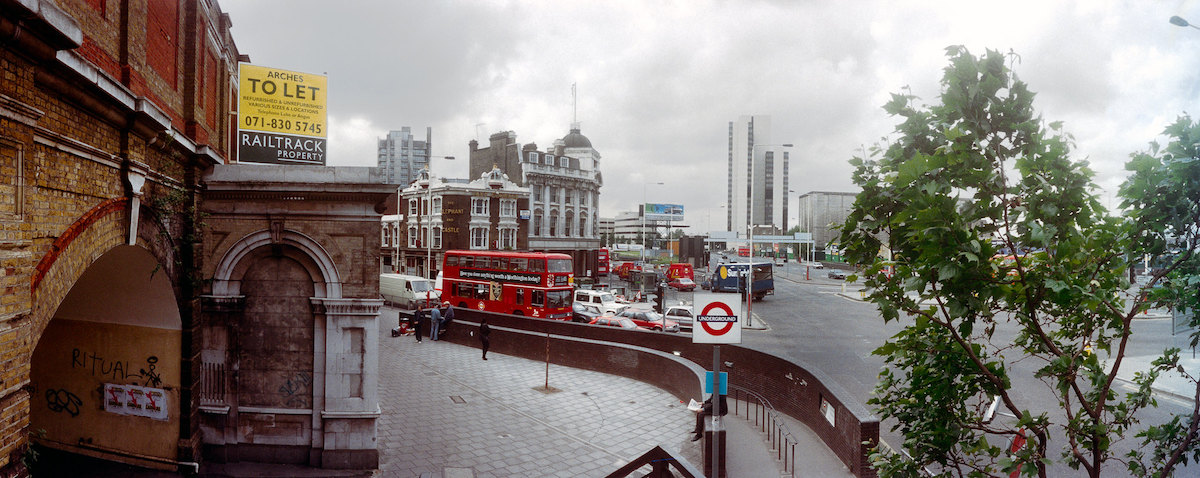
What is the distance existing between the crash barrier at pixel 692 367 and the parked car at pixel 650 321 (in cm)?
553

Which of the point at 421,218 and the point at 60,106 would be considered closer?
the point at 60,106

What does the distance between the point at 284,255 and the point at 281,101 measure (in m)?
3.47

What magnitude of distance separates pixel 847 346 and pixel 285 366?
19.4 m

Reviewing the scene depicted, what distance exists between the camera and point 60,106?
532cm

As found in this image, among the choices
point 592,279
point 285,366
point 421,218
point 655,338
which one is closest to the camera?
point 285,366

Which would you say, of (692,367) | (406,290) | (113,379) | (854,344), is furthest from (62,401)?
(406,290)

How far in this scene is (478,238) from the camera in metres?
49.5

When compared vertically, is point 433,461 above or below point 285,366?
below

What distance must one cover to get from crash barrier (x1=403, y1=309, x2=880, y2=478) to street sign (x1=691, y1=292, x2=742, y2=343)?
1.83 m

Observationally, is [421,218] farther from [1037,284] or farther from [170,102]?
[1037,284]

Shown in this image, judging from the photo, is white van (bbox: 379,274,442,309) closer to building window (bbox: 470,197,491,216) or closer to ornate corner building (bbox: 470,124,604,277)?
building window (bbox: 470,197,491,216)

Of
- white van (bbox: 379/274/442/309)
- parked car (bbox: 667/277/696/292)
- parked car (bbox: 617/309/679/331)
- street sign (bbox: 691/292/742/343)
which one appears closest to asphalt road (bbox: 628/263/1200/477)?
street sign (bbox: 691/292/742/343)

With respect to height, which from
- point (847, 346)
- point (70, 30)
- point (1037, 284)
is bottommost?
point (847, 346)

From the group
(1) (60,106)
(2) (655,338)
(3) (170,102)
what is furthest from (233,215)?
(2) (655,338)
